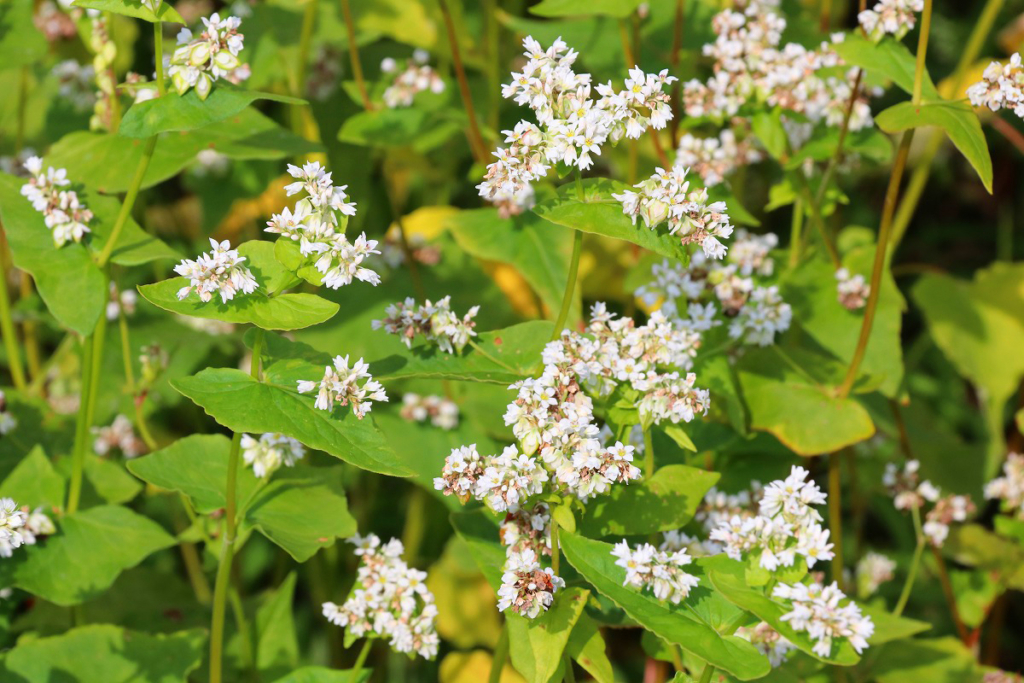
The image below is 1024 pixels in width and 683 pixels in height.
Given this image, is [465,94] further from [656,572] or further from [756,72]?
[656,572]

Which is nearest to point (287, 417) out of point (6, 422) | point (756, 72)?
point (6, 422)

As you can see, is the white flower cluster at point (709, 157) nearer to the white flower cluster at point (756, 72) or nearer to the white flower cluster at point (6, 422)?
the white flower cluster at point (756, 72)

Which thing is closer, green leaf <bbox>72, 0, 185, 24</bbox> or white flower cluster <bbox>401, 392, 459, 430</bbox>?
green leaf <bbox>72, 0, 185, 24</bbox>

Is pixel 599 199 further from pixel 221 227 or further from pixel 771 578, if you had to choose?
pixel 221 227

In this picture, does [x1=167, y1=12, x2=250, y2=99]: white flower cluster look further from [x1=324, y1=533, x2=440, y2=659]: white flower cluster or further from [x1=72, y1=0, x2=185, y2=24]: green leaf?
[x1=324, y1=533, x2=440, y2=659]: white flower cluster

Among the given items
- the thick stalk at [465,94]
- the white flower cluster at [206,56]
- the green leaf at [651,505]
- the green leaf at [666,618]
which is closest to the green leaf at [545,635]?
the green leaf at [666,618]

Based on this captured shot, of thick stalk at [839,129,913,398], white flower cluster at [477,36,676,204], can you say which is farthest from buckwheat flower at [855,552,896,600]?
white flower cluster at [477,36,676,204]

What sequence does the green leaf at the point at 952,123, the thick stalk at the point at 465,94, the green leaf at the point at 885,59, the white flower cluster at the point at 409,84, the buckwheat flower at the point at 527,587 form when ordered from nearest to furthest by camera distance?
1. the buckwheat flower at the point at 527,587
2. the green leaf at the point at 952,123
3. the green leaf at the point at 885,59
4. the thick stalk at the point at 465,94
5. the white flower cluster at the point at 409,84
